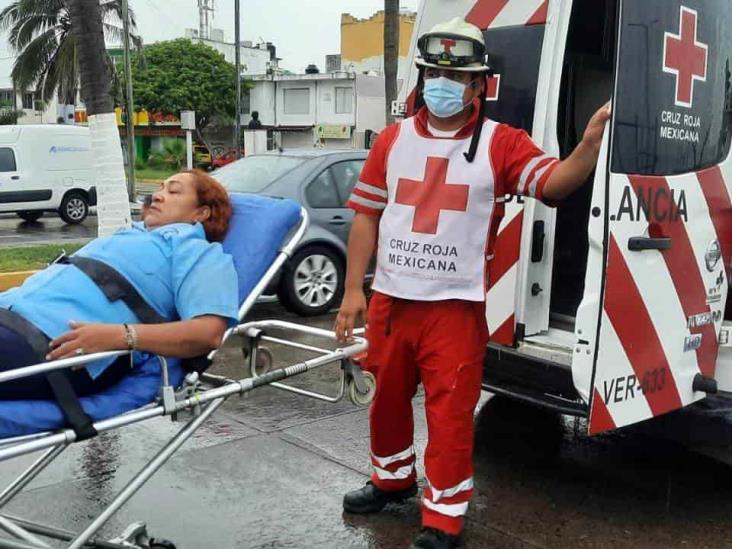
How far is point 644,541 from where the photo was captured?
3.44m

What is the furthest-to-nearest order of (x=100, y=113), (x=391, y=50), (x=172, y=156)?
1. (x=172, y=156)
2. (x=391, y=50)
3. (x=100, y=113)

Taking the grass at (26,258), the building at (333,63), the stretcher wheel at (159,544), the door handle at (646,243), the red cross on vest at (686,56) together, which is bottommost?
the grass at (26,258)

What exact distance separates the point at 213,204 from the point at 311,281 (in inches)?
185

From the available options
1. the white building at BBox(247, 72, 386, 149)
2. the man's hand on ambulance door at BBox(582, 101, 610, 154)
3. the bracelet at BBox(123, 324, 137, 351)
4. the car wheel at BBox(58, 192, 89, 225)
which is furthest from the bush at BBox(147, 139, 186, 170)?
the bracelet at BBox(123, 324, 137, 351)

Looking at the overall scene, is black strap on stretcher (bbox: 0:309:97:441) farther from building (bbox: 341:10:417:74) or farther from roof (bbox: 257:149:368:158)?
building (bbox: 341:10:417:74)

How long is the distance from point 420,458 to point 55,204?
16382 millimetres

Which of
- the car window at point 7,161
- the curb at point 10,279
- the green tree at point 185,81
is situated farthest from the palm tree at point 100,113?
the green tree at point 185,81

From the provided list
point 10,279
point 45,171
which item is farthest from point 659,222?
point 45,171

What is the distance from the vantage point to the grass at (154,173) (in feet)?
124

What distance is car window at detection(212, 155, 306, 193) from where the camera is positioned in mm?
7910

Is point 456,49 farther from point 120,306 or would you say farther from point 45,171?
point 45,171

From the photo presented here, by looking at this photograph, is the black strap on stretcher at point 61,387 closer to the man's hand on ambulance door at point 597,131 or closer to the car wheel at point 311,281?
the man's hand on ambulance door at point 597,131

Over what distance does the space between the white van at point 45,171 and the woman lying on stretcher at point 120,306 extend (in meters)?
16.8

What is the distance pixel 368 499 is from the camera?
3645mm
